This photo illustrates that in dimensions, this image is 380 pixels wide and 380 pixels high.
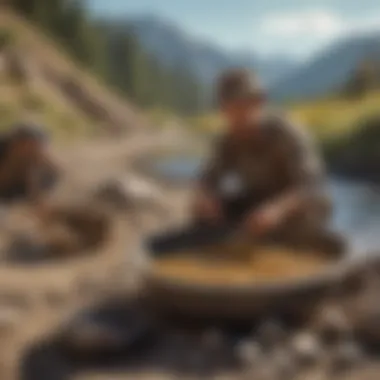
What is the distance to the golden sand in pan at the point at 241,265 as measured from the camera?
1.24m

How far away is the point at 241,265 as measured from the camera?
130 centimetres

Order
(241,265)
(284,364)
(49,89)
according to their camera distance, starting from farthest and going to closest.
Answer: (49,89), (241,265), (284,364)

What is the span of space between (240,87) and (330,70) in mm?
147

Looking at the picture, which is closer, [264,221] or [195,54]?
[264,221]

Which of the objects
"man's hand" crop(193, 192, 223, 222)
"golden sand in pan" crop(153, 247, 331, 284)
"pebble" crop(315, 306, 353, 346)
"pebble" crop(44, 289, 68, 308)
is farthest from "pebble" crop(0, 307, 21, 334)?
"pebble" crop(315, 306, 353, 346)

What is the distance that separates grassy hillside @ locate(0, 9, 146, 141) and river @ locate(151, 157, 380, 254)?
0.36 meters

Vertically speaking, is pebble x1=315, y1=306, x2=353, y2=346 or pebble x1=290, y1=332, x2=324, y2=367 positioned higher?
pebble x1=315, y1=306, x2=353, y2=346

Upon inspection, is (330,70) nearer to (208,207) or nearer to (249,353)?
(208,207)

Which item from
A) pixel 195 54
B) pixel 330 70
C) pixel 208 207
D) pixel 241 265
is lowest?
pixel 241 265

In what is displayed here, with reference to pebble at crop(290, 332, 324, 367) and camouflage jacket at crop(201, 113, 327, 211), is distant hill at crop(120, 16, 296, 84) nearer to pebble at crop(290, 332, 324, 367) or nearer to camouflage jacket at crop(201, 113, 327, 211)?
camouflage jacket at crop(201, 113, 327, 211)

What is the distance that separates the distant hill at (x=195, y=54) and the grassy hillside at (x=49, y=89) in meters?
0.11

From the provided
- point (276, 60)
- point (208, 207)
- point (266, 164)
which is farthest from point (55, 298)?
point (276, 60)

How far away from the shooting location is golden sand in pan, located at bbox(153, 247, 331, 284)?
1.24 metres


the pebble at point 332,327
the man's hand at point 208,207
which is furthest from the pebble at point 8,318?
the pebble at point 332,327
